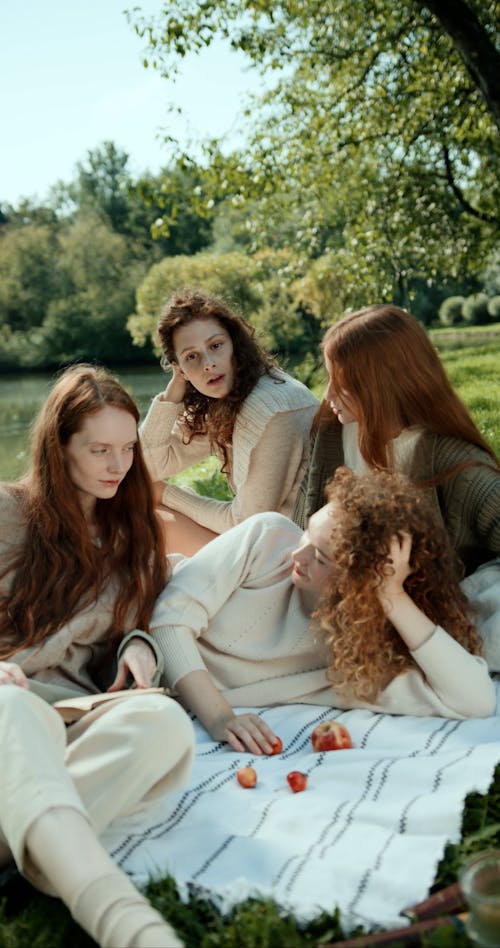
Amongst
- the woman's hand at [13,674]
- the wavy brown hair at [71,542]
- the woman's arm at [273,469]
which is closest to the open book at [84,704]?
the woman's hand at [13,674]

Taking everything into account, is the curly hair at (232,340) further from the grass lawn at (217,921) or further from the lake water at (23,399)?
the lake water at (23,399)

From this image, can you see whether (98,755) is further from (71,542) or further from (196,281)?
(196,281)

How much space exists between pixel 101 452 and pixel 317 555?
80 centimetres

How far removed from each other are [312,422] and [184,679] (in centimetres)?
176

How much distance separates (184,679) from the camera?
3234 mm

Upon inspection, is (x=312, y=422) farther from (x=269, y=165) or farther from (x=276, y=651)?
(x=269, y=165)

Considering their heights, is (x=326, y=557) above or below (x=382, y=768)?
above

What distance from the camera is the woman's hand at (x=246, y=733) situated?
308 cm

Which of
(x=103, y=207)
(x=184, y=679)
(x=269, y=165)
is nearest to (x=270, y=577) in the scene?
(x=184, y=679)

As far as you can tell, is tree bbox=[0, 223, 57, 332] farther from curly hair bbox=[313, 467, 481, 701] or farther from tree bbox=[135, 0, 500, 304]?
curly hair bbox=[313, 467, 481, 701]

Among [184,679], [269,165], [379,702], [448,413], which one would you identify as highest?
[269,165]

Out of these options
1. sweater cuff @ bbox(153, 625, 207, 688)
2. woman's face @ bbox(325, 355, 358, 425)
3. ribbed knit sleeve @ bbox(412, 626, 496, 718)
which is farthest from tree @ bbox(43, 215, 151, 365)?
ribbed knit sleeve @ bbox(412, 626, 496, 718)

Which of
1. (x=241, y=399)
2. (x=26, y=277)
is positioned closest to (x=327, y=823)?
(x=241, y=399)

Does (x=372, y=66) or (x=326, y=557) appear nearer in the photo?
(x=326, y=557)
